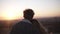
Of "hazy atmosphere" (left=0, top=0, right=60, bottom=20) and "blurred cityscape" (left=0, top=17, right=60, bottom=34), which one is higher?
"hazy atmosphere" (left=0, top=0, right=60, bottom=20)

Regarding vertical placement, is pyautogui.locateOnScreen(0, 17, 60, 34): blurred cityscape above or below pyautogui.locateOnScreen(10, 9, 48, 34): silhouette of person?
below

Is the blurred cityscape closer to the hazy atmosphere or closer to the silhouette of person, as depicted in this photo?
the hazy atmosphere

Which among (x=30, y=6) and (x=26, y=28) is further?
(x=30, y=6)

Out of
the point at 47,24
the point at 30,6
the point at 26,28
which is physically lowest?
the point at 47,24

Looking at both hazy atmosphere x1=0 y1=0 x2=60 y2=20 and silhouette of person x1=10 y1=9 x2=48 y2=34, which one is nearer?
silhouette of person x1=10 y1=9 x2=48 y2=34

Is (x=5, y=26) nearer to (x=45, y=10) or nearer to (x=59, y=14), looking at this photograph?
(x=45, y=10)

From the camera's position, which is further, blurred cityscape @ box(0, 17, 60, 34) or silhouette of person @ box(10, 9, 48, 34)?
blurred cityscape @ box(0, 17, 60, 34)

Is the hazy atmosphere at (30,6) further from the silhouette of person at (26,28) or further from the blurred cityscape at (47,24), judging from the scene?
the silhouette of person at (26,28)

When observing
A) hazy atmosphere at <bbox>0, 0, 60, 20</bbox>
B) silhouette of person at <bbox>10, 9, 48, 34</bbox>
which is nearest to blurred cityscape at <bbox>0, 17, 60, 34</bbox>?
hazy atmosphere at <bbox>0, 0, 60, 20</bbox>

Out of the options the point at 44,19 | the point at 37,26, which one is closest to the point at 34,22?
the point at 37,26

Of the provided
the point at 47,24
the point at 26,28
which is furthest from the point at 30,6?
the point at 26,28

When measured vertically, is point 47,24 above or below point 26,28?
below

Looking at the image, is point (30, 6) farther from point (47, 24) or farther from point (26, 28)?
point (26, 28)

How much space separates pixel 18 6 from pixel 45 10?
51 centimetres
